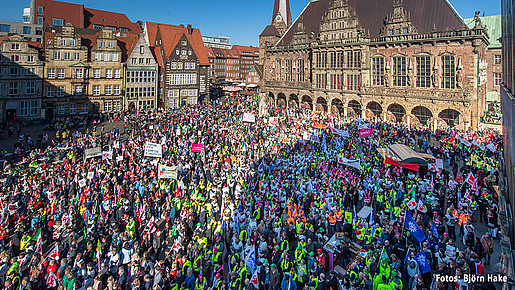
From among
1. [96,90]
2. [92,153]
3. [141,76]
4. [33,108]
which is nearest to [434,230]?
Result: [92,153]

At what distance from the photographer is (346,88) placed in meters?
50.2

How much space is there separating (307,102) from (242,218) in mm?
45212

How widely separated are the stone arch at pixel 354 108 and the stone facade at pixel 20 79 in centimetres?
4316

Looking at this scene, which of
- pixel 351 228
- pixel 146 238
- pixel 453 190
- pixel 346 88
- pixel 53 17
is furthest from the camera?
pixel 53 17

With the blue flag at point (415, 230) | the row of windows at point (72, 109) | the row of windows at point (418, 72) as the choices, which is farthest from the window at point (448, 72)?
the row of windows at point (72, 109)

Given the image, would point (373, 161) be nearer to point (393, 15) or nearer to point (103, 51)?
point (393, 15)

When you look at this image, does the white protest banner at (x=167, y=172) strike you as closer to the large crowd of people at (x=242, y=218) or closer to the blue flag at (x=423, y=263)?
the large crowd of people at (x=242, y=218)

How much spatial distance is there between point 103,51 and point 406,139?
139 feet

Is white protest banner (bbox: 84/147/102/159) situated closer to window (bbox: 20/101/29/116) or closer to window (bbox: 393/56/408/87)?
window (bbox: 20/101/29/116)

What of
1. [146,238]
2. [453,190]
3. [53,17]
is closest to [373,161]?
[453,190]

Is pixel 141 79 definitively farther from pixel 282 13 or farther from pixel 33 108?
pixel 282 13

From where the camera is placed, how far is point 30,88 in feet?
143

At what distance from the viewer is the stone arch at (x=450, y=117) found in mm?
39312

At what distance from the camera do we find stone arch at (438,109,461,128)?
39312 mm
